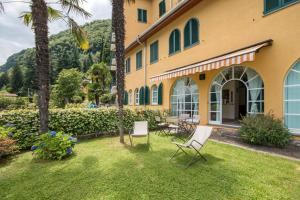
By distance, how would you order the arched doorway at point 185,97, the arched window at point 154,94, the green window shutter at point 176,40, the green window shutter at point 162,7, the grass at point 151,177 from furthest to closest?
the green window shutter at point 162,7 → the arched window at point 154,94 → the green window shutter at point 176,40 → the arched doorway at point 185,97 → the grass at point 151,177

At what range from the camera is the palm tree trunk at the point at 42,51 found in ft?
25.7

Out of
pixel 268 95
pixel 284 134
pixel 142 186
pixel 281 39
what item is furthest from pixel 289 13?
pixel 142 186

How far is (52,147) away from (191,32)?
12.7 meters

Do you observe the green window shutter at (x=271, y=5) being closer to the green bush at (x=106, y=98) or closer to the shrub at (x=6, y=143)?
the shrub at (x=6, y=143)

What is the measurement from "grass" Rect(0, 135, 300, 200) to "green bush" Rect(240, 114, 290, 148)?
129cm

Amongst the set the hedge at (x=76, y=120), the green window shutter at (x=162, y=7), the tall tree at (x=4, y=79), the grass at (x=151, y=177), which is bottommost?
the grass at (x=151, y=177)

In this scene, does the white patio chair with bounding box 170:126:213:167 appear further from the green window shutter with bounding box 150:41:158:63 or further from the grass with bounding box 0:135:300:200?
the green window shutter with bounding box 150:41:158:63

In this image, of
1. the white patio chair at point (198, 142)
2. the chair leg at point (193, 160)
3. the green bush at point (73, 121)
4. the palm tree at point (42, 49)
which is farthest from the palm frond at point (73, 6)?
the chair leg at point (193, 160)

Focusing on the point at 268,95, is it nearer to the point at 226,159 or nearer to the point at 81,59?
the point at 226,159

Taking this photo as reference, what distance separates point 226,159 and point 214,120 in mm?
5978

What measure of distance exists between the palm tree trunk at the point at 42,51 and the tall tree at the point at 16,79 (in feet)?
298

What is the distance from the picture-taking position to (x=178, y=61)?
1555 centimetres

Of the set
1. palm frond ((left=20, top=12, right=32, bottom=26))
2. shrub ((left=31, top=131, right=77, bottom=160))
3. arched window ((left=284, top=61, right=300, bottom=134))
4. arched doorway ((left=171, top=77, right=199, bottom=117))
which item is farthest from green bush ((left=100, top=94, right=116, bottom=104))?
arched window ((left=284, top=61, right=300, bottom=134))

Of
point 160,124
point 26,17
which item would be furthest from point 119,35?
point 160,124
